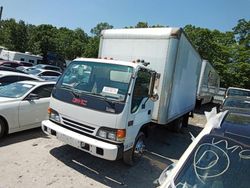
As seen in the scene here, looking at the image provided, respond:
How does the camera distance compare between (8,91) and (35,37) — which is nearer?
(8,91)

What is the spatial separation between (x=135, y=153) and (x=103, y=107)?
5.06 feet

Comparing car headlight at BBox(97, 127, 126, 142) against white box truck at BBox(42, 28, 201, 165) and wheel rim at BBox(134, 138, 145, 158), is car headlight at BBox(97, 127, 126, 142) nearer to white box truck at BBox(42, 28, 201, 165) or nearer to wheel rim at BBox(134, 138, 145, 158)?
white box truck at BBox(42, 28, 201, 165)

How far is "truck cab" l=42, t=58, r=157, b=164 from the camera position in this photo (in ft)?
15.1

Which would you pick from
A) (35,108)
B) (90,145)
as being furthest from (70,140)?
(35,108)

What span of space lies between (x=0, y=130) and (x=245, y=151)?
5.52 metres

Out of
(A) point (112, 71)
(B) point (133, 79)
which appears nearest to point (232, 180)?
(B) point (133, 79)

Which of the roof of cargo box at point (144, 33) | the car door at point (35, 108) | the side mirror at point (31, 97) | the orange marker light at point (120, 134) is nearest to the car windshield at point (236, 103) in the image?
the roof of cargo box at point (144, 33)

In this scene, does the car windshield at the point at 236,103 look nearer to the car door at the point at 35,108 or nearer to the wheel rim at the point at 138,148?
the wheel rim at the point at 138,148

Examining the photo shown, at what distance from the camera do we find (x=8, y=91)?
6820mm

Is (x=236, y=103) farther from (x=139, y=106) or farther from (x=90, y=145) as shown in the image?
(x=90, y=145)

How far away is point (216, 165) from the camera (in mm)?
2088

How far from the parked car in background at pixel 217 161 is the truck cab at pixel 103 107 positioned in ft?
8.01

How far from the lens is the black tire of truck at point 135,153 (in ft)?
16.7

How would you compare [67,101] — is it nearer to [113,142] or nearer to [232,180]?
[113,142]
